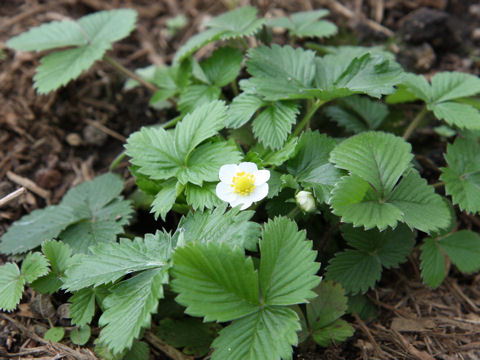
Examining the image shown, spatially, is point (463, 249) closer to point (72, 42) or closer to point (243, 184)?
point (243, 184)

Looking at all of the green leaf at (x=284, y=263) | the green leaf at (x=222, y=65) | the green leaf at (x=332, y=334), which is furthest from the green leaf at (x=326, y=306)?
the green leaf at (x=222, y=65)

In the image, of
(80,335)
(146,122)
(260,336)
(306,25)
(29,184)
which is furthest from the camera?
(146,122)

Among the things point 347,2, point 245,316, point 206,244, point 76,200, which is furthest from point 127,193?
point 347,2

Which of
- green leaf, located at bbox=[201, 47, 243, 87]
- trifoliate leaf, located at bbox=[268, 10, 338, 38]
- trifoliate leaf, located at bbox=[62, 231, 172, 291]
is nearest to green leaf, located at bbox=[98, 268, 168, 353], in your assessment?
trifoliate leaf, located at bbox=[62, 231, 172, 291]

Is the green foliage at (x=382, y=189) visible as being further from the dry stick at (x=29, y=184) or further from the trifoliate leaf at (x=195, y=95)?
the dry stick at (x=29, y=184)

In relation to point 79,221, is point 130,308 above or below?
above

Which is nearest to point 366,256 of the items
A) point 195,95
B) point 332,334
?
point 332,334

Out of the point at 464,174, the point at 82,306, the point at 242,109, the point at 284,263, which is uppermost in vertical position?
the point at 242,109
